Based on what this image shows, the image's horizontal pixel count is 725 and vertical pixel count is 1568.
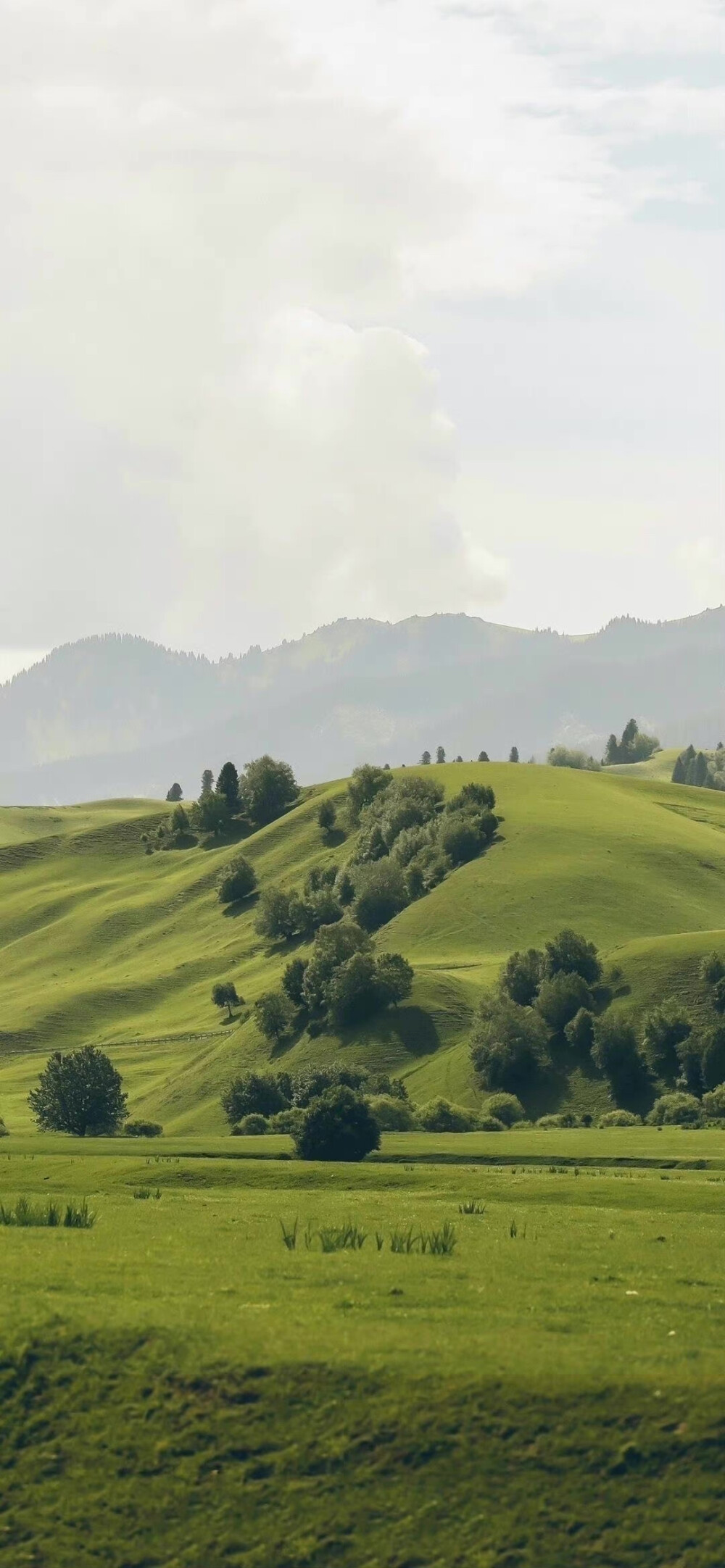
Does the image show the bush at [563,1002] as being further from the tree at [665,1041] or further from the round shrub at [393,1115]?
the round shrub at [393,1115]

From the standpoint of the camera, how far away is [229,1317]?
73.6 feet

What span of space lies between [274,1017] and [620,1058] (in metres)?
42.6

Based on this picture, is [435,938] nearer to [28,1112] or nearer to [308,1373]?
[28,1112]

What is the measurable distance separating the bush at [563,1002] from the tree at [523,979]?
5556 millimetres

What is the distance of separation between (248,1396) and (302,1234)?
13219 millimetres

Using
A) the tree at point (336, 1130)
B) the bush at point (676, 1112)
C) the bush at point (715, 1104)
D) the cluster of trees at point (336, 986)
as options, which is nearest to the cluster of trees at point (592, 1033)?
the bush at point (676, 1112)

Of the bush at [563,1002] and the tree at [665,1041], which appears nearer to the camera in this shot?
the tree at [665,1041]

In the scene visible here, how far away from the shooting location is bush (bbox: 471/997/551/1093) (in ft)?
444

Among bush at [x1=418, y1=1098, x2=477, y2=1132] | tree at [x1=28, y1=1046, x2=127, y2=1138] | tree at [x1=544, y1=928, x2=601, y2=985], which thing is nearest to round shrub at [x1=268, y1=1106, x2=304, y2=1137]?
bush at [x1=418, y1=1098, x2=477, y2=1132]

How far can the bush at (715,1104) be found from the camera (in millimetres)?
115250

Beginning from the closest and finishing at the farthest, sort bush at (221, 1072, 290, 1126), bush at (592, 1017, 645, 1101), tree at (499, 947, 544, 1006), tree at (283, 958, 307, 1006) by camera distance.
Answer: bush at (592, 1017, 645, 1101), bush at (221, 1072, 290, 1126), tree at (499, 947, 544, 1006), tree at (283, 958, 307, 1006)

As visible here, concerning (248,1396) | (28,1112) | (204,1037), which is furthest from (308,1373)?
(204,1037)

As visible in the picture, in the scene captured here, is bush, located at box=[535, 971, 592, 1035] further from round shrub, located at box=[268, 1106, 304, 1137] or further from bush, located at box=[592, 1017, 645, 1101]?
round shrub, located at box=[268, 1106, 304, 1137]

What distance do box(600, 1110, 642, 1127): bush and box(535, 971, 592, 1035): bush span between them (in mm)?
21274
